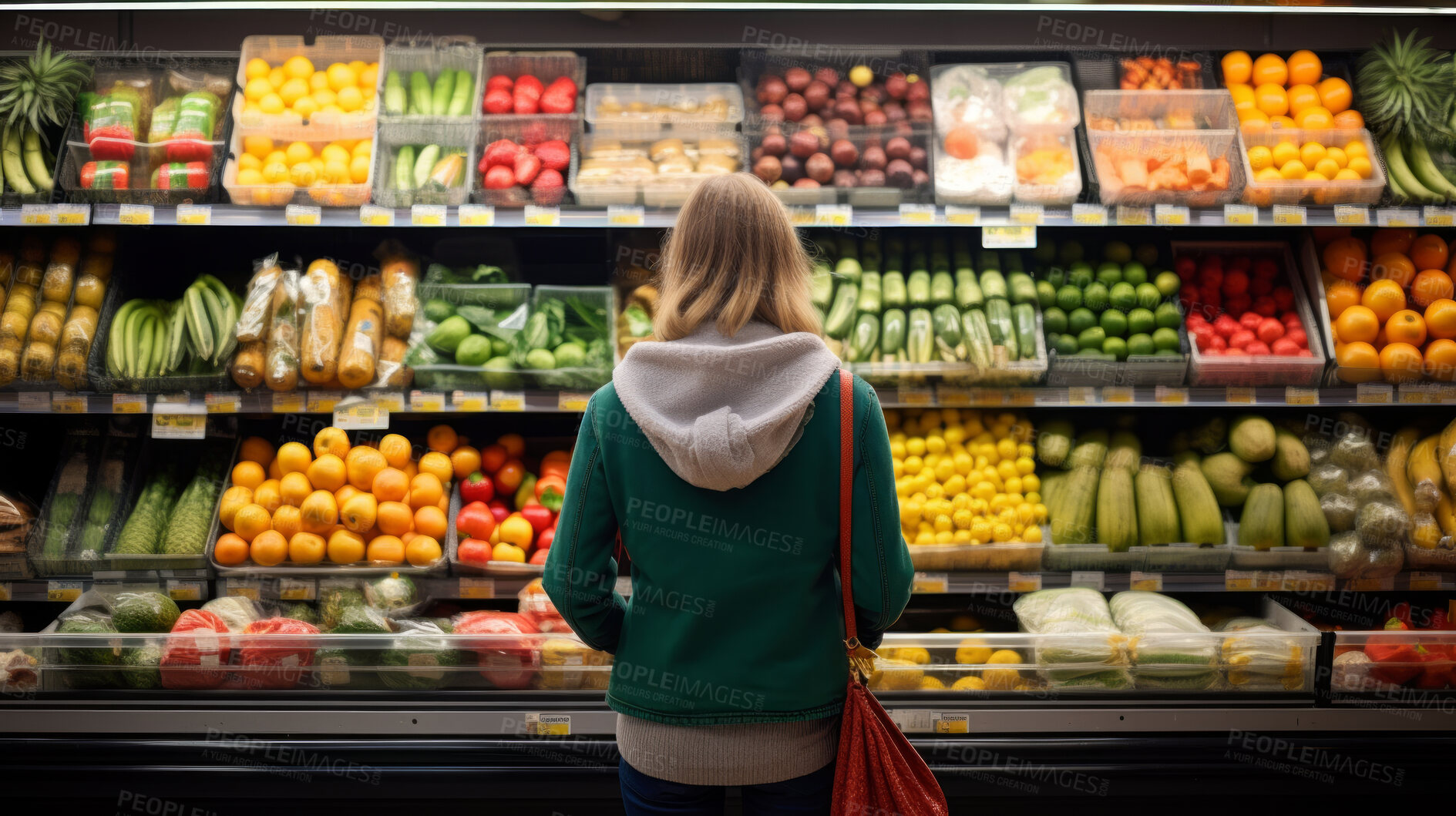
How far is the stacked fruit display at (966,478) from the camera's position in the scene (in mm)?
2834

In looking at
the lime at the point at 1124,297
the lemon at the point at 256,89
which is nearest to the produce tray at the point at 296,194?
the lemon at the point at 256,89

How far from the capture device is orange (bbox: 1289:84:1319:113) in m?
3.06

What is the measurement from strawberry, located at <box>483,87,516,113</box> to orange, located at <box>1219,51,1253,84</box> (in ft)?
7.89

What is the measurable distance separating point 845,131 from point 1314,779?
7.41 feet

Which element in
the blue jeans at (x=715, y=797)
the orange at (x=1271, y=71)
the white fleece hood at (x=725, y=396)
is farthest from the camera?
the orange at (x=1271, y=71)

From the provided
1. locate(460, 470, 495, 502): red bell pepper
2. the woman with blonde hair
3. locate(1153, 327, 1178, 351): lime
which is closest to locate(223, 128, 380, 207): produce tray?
locate(460, 470, 495, 502): red bell pepper

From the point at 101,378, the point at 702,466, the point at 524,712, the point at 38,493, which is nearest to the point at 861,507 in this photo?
the point at 702,466

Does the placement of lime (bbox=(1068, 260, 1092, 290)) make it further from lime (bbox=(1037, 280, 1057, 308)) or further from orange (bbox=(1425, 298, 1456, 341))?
orange (bbox=(1425, 298, 1456, 341))

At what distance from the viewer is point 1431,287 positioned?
9.80ft

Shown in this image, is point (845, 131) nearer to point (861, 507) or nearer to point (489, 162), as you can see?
point (489, 162)

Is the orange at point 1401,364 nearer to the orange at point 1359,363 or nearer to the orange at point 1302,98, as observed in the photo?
the orange at point 1359,363

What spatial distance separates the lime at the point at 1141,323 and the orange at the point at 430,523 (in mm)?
2204

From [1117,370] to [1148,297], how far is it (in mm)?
288

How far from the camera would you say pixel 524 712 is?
249 cm
